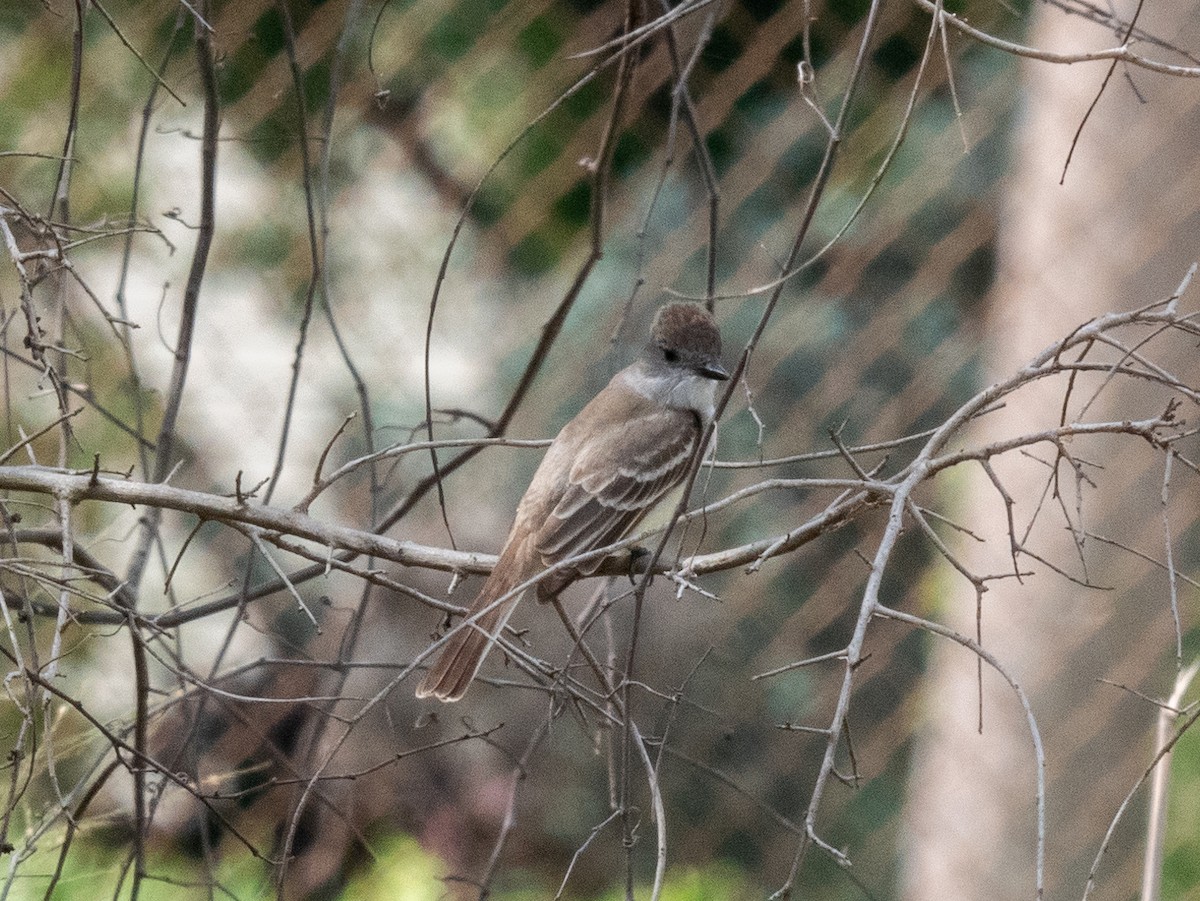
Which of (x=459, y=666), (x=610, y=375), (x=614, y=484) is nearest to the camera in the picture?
(x=459, y=666)

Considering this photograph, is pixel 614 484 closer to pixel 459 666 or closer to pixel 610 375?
pixel 459 666

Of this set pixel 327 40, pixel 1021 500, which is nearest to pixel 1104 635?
pixel 1021 500

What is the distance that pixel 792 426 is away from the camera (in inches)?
165

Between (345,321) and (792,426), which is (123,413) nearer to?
(345,321)

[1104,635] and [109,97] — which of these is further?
[109,97]

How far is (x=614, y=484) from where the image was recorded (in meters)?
3.06

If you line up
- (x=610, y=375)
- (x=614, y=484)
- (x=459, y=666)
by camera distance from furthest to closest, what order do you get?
(x=610, y=375), (x=614, y=484), (x=459, y=666)

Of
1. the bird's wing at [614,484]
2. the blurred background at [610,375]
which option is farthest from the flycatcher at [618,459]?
the blurred background at [610,375]

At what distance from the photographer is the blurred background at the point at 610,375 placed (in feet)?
11.8

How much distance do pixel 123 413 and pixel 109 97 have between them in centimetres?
89

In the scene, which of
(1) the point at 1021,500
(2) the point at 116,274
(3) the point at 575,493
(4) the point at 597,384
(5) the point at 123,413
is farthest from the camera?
(4) the point at 597,384

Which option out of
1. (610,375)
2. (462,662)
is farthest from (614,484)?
(610,375)

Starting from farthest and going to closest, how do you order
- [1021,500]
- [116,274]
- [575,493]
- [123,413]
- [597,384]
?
[597,384] → [116,274] → [123,413] → [1021,500] → [575,493]

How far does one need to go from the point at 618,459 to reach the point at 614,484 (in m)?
0.06
